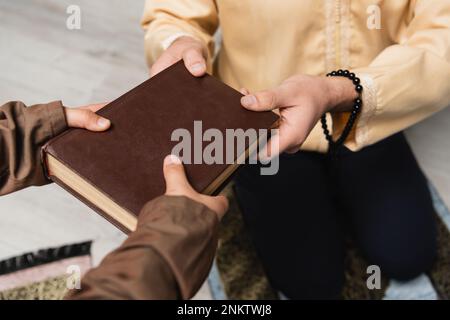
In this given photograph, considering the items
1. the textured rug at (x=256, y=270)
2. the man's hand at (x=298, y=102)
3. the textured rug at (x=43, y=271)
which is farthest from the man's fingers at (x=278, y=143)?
the textured rug at (x=43, y=271)

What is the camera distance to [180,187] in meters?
0.50

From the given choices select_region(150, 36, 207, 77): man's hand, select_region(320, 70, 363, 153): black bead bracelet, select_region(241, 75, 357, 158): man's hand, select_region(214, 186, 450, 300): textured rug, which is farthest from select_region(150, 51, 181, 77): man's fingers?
select_region(214, 186, 450, 300): textured rug

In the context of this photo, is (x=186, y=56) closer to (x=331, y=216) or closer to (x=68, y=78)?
(x=331, y=216)

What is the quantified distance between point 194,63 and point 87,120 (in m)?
0.16

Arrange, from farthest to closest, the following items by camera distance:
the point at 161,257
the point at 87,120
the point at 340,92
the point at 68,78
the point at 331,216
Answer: the point at 68,78 → the point at 331,216 → the point at 340,92 → the point at 87,120 → the point at 161,257

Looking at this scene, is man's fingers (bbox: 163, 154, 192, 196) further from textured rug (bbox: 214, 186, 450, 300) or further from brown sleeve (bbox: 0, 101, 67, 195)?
textured rug (bbox: 214, 186, 450, 300)

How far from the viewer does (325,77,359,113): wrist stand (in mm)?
672

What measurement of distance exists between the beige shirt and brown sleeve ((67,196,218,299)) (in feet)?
1.14

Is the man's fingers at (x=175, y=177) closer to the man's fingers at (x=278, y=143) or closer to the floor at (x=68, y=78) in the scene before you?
the man's fingers at (x=278, y=143)

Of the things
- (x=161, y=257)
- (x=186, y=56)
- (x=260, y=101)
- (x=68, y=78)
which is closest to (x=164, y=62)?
(x=186, y=56)

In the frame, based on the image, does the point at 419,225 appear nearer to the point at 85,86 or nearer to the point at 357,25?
the point at 357,25

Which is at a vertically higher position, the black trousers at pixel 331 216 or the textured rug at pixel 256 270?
the black trousers at pixel 331 216

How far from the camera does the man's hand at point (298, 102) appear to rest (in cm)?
60
